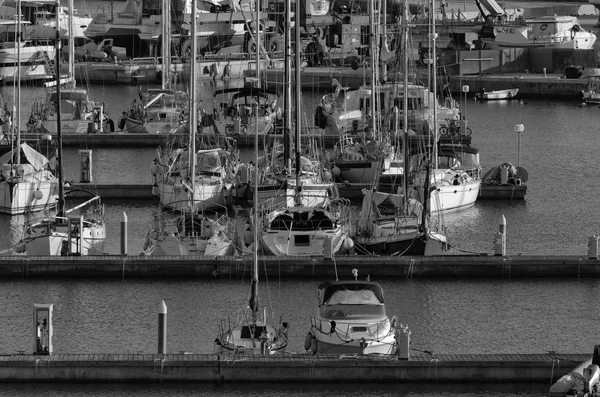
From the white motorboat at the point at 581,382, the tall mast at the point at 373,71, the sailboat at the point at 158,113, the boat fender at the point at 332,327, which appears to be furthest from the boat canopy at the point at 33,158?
the white motorboat at the point at 581,382

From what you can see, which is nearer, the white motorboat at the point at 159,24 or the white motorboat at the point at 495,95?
the white motorboat at the point at 495,95

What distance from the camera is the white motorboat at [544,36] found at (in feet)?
334

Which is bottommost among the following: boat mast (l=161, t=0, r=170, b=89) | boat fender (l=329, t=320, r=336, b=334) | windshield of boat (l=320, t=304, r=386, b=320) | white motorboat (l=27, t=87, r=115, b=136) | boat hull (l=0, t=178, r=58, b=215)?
boat fender (l=329, t=320, r=336, b=334)

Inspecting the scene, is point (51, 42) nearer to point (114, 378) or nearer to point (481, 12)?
point (481, 12)

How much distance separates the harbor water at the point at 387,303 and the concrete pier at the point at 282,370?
0.63 feet

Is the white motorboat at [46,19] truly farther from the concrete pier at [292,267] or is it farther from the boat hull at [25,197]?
the concrete pier at [292,267]

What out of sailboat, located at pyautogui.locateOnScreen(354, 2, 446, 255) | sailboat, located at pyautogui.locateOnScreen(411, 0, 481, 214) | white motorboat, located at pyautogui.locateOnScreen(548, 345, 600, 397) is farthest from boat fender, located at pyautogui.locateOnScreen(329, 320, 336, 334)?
sailboat, located at pyautogui.locateOnScreen(411, 0, 481, 214)

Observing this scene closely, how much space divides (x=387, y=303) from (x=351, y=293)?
5782 millimetres

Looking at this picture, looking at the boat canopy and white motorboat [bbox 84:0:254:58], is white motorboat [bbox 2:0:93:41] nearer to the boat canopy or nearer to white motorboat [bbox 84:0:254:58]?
white motorboat [bbox 84:0:254:58]

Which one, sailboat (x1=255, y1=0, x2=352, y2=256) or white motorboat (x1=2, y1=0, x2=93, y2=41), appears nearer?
sailboat (x1=255, y1=0, x2=352, y2=256)

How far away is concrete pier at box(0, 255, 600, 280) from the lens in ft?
151

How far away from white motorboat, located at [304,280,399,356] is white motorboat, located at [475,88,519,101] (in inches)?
2121

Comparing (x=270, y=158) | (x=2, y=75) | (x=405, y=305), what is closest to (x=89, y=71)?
(x=2, y=75)

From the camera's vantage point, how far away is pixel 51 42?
105438 mm
